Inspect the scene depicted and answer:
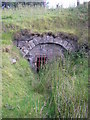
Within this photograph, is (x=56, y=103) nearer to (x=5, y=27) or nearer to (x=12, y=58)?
(x=12, y=58)

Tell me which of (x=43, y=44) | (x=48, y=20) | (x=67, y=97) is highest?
(x=48, y=20)

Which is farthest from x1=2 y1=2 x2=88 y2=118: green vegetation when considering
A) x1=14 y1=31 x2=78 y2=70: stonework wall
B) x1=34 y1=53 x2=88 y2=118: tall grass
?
x1=14 y1=31 x2=78 y2=70: stonework wall

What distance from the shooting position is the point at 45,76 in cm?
564

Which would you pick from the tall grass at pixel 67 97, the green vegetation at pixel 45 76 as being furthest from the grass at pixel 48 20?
the tall grass at pixel 67 97

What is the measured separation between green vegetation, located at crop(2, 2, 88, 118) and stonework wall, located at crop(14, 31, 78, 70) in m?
0.25

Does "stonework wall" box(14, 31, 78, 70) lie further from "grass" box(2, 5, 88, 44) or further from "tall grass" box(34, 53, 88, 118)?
"tall grass" box(34, 53, 88, 118)

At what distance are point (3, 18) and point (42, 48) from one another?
78.1 inches

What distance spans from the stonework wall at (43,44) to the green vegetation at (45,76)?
254 mm

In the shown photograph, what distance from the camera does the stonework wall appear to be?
730 centimetres

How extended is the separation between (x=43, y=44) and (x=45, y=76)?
2130 mm

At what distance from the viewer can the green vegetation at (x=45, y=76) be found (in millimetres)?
4242

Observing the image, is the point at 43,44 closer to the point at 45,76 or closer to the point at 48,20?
the point at 48,20

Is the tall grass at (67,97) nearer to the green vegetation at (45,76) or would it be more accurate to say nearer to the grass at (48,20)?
the green vegetation at (45,76)

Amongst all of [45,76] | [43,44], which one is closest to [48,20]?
[43,44]
